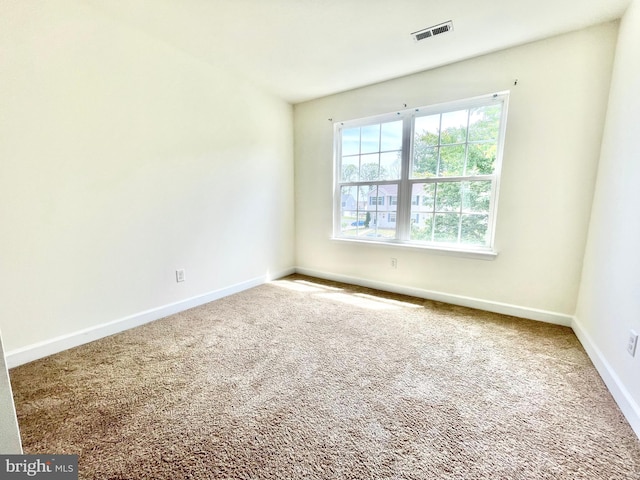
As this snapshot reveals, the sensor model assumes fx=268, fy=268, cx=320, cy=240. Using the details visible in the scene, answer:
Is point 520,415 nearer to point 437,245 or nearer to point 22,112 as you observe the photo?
point 437,245

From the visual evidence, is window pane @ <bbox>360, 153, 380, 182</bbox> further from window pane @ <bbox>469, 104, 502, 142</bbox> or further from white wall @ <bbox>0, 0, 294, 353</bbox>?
white wall @ <bbox>0, 0, 294, 353</bbox>

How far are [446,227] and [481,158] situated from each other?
0.73 metres

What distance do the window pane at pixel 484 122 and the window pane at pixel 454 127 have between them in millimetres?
52

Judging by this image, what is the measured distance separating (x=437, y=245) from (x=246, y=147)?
95.2 inches

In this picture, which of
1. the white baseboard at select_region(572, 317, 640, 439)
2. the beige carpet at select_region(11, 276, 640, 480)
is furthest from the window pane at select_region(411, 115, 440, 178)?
the white baseboard at select_region(572, 317, 640, 439)

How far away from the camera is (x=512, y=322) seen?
2.41 m

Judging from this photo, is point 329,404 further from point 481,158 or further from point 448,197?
point 481,158

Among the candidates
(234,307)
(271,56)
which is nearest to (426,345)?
(234,307)

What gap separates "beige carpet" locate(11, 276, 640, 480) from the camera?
3.64 feet

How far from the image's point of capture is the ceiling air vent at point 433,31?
2.01 meters

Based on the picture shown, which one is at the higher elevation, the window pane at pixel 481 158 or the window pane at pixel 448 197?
the window pane at pixel 481 158

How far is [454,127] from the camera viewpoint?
269cm

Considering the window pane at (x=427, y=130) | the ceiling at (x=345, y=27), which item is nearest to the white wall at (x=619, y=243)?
the ceiling at (x=345, y=27)

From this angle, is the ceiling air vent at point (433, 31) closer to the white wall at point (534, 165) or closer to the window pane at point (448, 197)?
the white wall at point (534, 165)
